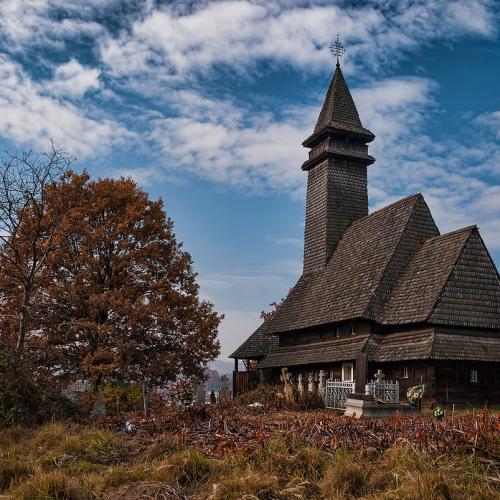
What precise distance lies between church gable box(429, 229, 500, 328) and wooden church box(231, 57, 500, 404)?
0.15 ft

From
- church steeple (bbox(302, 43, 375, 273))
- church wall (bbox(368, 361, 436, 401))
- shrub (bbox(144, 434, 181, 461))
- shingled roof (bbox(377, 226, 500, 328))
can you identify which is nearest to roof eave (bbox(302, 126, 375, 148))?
church steeple (bbox(302, 43, 375, 273))

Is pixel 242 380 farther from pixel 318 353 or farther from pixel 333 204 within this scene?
pixel 333 204

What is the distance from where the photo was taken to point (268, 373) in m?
33.3

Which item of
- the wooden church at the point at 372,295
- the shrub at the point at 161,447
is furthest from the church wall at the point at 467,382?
the shrub at the point at 161,447

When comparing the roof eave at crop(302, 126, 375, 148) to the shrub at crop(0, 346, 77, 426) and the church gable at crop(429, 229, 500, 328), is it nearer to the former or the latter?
the church gable at crop(429, 229, 500, 328)

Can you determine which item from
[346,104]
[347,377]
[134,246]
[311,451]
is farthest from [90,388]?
[346,104]

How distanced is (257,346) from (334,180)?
1133 cm

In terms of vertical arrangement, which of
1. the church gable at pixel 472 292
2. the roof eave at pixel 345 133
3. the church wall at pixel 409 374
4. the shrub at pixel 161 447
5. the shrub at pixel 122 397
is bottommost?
the shrub at pixel 161 447

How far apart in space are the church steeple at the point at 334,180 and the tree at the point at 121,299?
10381 millimetres

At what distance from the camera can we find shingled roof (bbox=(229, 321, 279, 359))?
115ft

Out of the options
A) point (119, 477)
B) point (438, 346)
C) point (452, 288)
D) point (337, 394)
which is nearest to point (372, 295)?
point (452, 288)

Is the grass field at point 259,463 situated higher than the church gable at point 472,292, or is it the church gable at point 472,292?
the church gable at point 472,292

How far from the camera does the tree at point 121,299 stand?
2280 centimetres

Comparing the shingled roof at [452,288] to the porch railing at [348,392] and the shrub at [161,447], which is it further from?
the shrub at [161,447]
